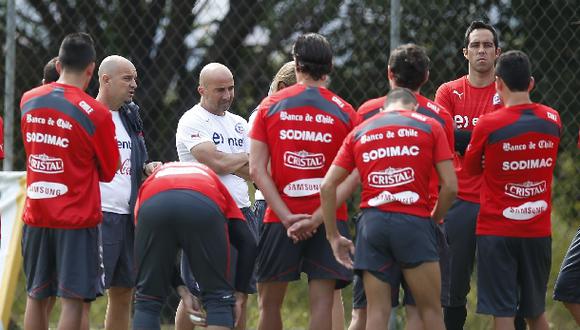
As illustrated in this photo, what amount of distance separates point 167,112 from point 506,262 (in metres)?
3.70

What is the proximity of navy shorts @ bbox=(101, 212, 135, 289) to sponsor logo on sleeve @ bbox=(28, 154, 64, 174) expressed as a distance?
81 centimetres

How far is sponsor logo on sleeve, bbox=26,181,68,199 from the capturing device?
21.5 feet

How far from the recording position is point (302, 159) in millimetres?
6352

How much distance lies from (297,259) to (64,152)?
1.42 m

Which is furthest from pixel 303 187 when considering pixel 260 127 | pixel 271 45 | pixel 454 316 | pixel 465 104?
pixel 271 45

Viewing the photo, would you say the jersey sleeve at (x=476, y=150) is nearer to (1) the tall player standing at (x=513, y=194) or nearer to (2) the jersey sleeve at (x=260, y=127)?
(1) the tall player standing at (x=513, y=194)

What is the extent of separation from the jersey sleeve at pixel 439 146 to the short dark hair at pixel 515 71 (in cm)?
78

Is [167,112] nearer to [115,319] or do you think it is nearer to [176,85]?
[176,85]

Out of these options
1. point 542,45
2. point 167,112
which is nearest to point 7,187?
point 167,112

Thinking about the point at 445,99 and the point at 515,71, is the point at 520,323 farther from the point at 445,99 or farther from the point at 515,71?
the point at 515,71

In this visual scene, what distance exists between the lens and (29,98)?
6664mm

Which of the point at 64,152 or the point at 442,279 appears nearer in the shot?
the point at 64,152

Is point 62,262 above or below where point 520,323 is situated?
above

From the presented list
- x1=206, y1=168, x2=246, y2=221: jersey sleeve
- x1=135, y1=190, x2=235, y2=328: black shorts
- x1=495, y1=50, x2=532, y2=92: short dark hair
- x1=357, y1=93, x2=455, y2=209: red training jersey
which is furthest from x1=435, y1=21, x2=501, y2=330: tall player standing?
x1=135, y1=190, x2=235, y2=328: black shorts
